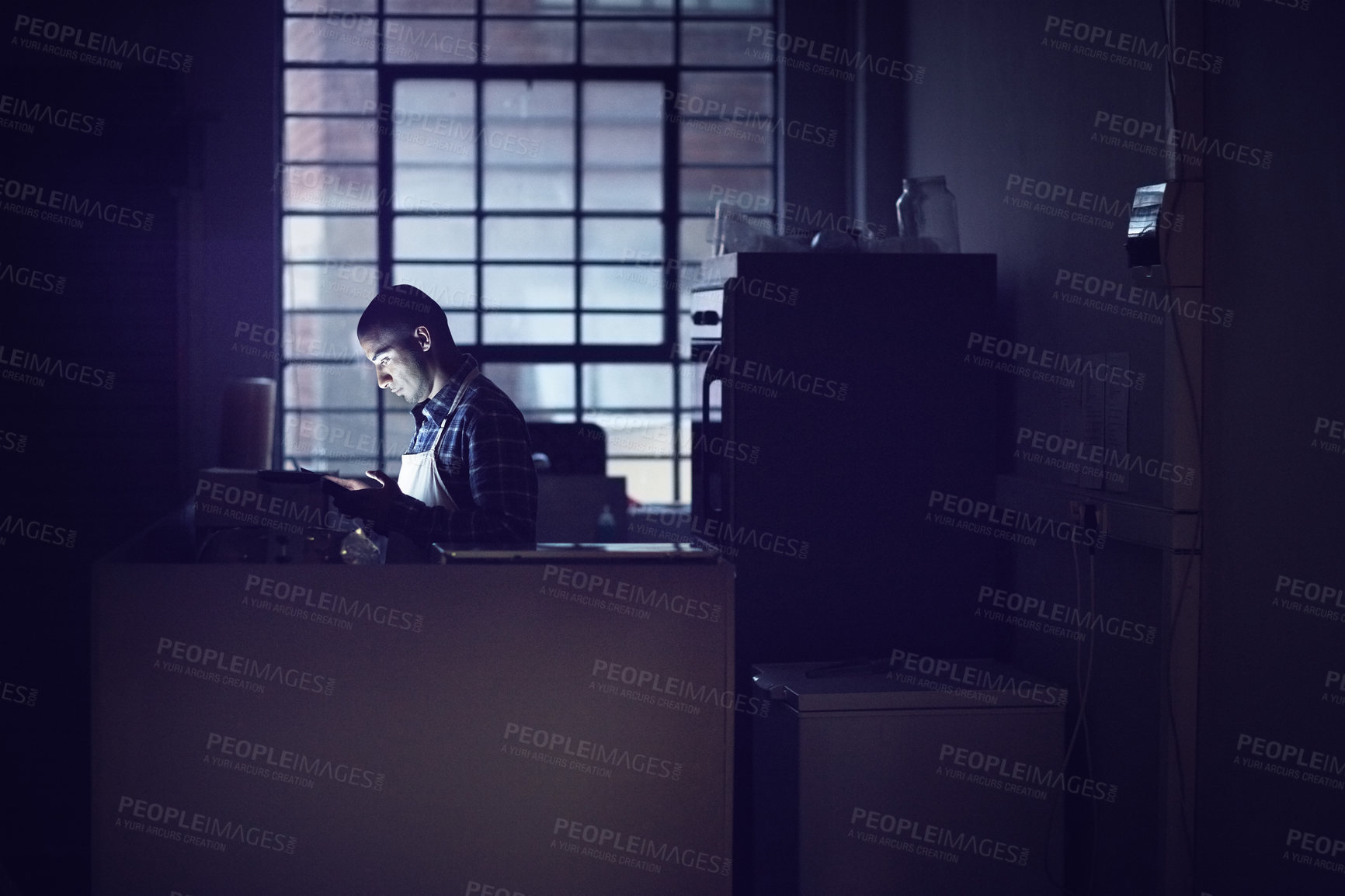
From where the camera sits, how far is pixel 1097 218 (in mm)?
2697

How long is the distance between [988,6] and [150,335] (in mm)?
2654

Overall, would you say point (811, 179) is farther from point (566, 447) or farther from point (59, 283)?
point (59, 283)

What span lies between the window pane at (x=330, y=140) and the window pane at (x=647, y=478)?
140cm

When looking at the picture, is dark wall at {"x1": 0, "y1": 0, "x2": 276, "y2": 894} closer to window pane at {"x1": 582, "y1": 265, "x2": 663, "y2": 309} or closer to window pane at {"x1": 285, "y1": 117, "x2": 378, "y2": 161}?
window pane at {"x1": 285, "y1": 117, "x2": 378, "y2": 161}

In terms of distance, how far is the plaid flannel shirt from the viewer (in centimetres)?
231

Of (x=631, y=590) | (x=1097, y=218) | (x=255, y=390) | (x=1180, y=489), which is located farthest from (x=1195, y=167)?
(x=255, y=390)

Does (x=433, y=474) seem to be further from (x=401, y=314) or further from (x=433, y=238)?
(x=433, y=238)

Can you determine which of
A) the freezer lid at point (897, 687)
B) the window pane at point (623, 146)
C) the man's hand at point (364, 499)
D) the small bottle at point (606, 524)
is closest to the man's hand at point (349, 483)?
→ the man's hand at point (364, 499)

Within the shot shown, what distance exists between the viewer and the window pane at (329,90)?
4.49 meters

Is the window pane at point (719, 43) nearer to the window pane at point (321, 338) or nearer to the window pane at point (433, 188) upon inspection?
the window pane at point (433, 188)

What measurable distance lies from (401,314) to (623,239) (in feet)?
6.98

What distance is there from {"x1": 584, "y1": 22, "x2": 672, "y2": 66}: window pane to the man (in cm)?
224

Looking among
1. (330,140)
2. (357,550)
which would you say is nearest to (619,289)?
A: (330,140)

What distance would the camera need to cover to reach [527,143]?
15.0ft
